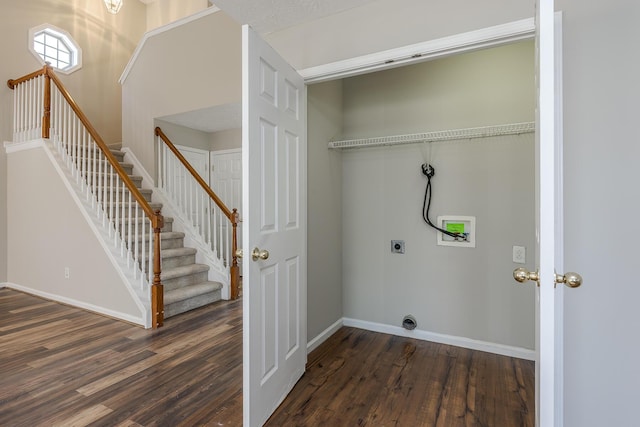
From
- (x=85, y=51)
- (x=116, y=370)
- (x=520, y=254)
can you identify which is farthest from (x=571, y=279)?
(x=85, y=51)

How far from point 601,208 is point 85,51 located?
707 centimetres

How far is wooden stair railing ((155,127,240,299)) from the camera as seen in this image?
392cm

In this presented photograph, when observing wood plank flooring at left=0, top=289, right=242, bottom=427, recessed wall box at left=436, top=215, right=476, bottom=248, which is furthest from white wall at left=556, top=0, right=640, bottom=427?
wood plank flooring at left=0, top=289, right=242, bottom=427

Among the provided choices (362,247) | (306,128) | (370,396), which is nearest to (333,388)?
(370,396)

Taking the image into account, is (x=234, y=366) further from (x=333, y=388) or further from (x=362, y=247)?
(x=362, y=247)

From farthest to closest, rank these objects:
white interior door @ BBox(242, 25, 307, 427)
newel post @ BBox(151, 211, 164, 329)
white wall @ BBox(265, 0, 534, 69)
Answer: newel post @ BBox(151, 211, 164, 329) → white wall @ BBox(265, 0, 534, 69) → white interior door @ BBox(242, 25, 307, 427)

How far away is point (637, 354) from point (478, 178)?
1425 mm

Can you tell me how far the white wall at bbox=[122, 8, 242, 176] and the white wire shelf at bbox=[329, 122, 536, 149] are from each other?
185 cm

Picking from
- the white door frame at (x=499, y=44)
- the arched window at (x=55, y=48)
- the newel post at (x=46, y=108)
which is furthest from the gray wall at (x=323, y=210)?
the arched window at (x=55, y=48)

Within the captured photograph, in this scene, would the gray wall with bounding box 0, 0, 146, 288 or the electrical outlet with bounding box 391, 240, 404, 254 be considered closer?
the electrical outlet with bounding box 391, 240, 404, 254

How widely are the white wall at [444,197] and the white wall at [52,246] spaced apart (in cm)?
234

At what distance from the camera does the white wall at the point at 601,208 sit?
51.7 inches

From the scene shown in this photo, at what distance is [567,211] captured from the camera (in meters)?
1.41

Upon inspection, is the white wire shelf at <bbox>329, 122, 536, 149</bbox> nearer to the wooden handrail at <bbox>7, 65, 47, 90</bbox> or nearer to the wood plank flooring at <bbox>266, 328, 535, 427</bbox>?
the wood plank flooring at <bbox>266, 328, 535, 427</bbox>
